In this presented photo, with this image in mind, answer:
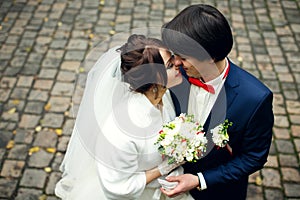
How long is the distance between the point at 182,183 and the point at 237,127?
0.61 meters

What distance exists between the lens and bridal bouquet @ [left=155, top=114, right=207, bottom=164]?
2590 millimetres

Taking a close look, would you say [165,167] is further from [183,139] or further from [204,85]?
[204,85]

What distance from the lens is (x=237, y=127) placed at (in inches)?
104

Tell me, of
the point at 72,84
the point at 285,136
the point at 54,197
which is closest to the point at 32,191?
the point at 54,197

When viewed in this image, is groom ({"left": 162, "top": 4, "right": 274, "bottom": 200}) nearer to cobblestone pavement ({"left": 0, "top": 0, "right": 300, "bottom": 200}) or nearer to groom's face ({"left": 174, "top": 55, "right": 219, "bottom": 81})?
groom's face ({"left": 174, "top": 55, "right": 219, "bottom": 81})

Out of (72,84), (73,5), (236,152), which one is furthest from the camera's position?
(73,5)

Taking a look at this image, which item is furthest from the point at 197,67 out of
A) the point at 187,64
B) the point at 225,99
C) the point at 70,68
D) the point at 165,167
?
the point at 70,68

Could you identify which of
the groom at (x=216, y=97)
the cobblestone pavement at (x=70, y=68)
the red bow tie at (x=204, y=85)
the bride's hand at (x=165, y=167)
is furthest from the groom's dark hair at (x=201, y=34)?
the cobblestone pavement at (x=70, y=68)

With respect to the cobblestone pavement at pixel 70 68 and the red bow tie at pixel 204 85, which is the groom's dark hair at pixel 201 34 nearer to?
the red bow tie at pixel 204 85

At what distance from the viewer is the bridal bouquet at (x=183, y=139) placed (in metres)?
2.59

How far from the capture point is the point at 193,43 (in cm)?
241

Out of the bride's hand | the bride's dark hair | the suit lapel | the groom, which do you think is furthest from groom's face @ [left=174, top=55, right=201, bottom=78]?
the bride's hand

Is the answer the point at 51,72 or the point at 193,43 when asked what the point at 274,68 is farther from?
the point at 193,43

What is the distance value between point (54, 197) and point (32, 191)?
281 mm
